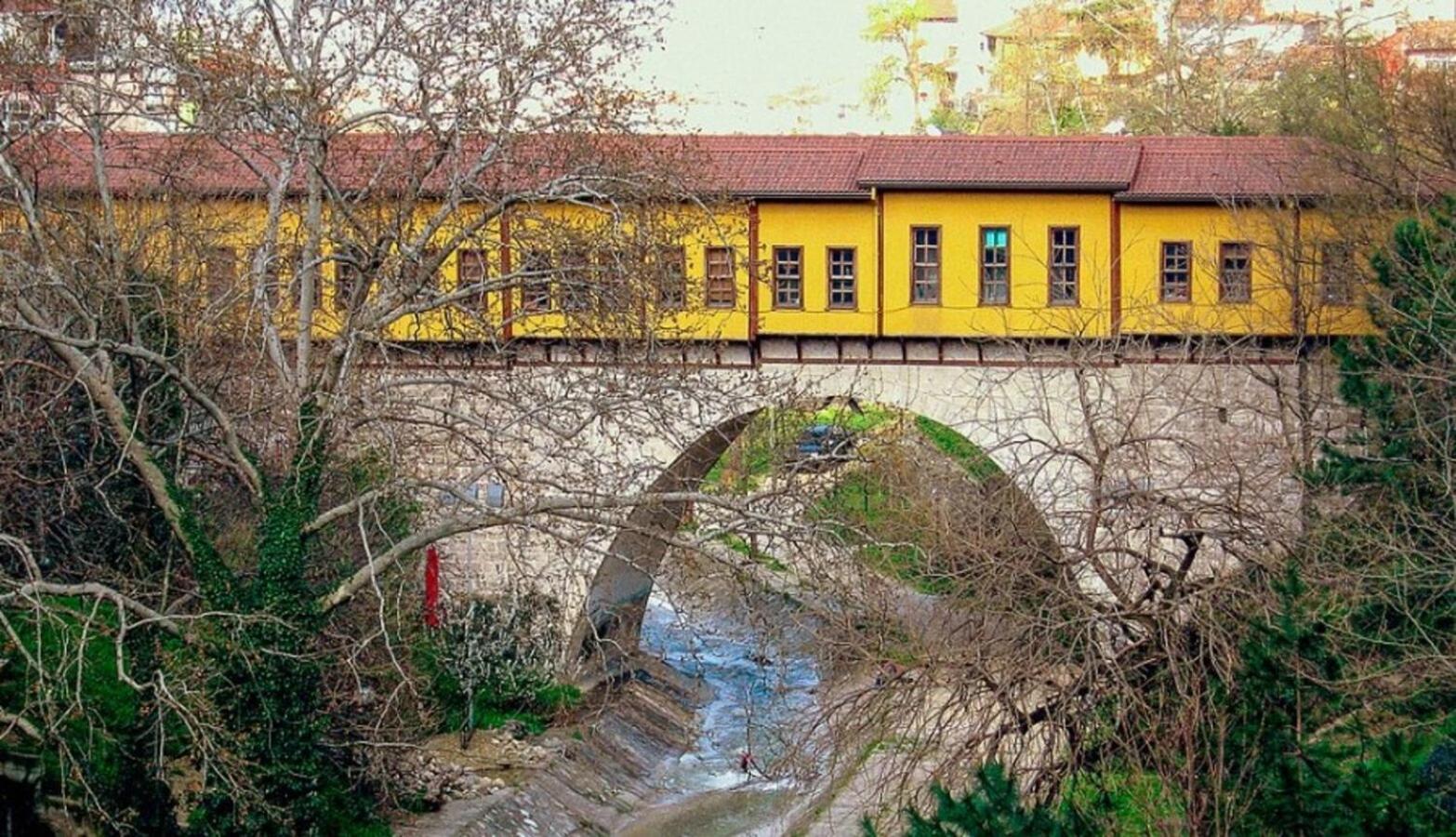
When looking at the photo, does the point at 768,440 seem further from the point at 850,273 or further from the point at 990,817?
Result: the point at 990,817

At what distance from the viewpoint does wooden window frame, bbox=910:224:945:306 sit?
76.1ft

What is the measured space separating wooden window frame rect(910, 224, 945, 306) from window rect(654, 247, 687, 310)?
659cm

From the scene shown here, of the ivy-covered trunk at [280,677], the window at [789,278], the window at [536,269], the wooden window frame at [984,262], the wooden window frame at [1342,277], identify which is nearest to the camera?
the ivy-covered trunk at [280,677]

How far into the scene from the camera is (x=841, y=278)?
76.7ft

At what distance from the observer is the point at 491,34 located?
48.2 feet

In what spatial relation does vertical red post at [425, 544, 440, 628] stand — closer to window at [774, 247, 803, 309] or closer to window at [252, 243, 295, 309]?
window at [252, 243, 295, 309]

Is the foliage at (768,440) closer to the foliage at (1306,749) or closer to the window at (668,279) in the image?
the window at (668,279)

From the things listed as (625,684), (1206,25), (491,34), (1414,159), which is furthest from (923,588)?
(1206,25)

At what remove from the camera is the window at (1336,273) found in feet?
72.7

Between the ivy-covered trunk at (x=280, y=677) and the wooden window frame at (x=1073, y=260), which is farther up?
the wooden window frame at (x=1073, y=260)

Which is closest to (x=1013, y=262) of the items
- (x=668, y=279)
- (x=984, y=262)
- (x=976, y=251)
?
(x=984, y=262)

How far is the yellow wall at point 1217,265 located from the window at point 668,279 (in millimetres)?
7671

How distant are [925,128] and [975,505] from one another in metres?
41.2

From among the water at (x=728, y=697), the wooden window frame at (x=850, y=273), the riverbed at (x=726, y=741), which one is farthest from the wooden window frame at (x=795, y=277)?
the water at (x=728, y=697)
